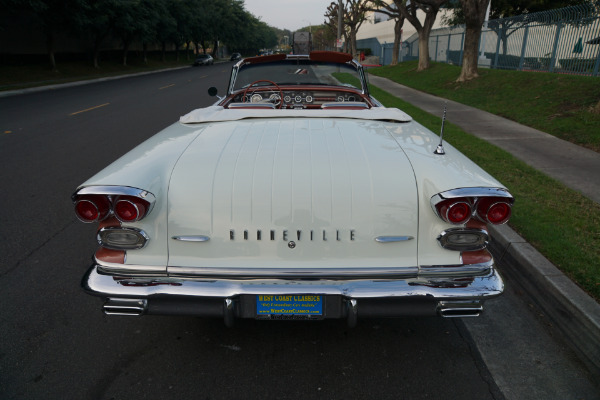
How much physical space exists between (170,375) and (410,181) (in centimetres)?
163

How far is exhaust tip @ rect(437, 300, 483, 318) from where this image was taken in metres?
2.03

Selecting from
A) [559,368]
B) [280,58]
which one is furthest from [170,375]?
[280,58]

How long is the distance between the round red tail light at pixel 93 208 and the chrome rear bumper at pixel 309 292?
0.33m

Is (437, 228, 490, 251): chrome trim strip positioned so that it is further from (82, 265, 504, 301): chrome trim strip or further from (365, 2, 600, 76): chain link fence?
(365, 2, 600, 76): chain link fence

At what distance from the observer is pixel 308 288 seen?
1997 millimetres

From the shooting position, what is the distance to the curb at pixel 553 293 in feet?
7.98

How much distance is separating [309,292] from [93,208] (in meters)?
1.12

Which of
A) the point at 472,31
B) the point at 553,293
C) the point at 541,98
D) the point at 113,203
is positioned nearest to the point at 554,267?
the point at 553,293

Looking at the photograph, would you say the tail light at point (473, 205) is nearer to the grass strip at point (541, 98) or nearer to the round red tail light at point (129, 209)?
the round red tail light at point (129, 209)

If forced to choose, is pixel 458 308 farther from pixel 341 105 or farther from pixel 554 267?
pixel 341 105

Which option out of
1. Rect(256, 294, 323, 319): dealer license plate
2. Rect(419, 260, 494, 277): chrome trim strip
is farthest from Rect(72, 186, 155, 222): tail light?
Rect(419, 260, 494, 277): chrome trim strip

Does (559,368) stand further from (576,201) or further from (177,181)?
(576,201)

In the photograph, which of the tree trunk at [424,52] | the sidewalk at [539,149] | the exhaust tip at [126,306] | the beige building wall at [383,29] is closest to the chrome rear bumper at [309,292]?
the exhaust tip at [126,306]

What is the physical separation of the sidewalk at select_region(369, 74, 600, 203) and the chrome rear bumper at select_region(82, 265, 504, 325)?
3.48 meters
